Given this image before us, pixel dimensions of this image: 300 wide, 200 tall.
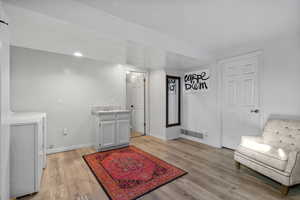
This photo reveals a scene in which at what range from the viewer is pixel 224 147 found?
343 centimetres

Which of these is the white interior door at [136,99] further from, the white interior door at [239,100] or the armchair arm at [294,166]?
the armchair arm at [294,166]

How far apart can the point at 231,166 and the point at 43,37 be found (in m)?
3.81

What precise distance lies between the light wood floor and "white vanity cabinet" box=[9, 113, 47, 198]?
19 cm

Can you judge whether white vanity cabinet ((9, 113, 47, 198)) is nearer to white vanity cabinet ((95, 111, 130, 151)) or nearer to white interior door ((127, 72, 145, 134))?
white vanity cabinet ((95, 111, 130, 151))

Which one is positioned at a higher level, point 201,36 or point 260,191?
point 201,36

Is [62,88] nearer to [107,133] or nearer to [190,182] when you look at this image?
[107,133]

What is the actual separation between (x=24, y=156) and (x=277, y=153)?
3239mm

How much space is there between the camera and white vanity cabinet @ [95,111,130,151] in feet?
10.4

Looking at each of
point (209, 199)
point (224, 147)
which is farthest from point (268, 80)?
point (209, 199)

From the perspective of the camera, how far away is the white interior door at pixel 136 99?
487cm

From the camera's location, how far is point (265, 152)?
6.55 feet

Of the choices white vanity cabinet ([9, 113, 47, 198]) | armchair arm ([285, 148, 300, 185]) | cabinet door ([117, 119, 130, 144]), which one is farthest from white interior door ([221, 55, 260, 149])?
white vanity cabinet ([9, 113, 47, 198])

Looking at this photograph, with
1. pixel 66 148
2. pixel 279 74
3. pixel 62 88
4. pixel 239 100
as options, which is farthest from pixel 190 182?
pixel 62 88

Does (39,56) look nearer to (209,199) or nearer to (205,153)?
(209,199)
